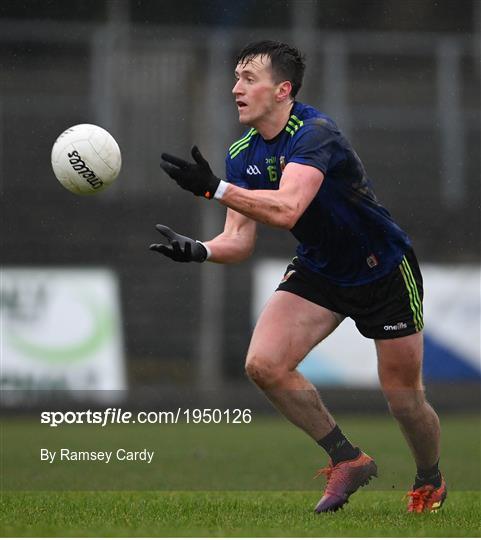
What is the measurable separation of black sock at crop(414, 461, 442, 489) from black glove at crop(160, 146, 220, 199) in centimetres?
180

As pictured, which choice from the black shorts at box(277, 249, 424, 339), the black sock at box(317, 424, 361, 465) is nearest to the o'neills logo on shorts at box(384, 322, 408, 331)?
the black shorts at box(277, 249, 424, 339)

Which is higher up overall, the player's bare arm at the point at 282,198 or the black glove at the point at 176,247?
the player's bare arm at the point at 282,198

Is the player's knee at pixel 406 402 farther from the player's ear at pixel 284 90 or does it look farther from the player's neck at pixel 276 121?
the player's ear at pixel 284 90

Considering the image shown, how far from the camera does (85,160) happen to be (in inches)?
205

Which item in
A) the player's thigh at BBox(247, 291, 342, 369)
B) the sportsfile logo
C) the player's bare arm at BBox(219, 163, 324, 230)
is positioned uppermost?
the sportsfile logo

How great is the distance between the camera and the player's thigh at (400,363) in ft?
17.4

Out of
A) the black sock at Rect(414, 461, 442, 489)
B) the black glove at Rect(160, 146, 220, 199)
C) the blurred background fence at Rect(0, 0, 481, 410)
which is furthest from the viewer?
the blurred background fence at Rect(0, 0, 481, 410)

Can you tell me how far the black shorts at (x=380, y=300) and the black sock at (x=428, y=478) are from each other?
667 millimetres

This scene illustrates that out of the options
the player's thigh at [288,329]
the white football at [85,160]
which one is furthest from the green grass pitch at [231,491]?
the white football at [85,160]

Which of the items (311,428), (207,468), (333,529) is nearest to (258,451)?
(207,468)

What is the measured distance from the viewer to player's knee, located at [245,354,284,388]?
520 centimetres

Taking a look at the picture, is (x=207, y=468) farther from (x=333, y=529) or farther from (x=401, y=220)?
(x=401, y=220)

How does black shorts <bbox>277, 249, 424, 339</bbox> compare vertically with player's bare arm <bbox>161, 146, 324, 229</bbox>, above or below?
below

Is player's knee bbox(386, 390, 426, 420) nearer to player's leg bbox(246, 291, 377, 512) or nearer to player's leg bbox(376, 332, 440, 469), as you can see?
player's leg bbox(376, 332, 440, 469)
